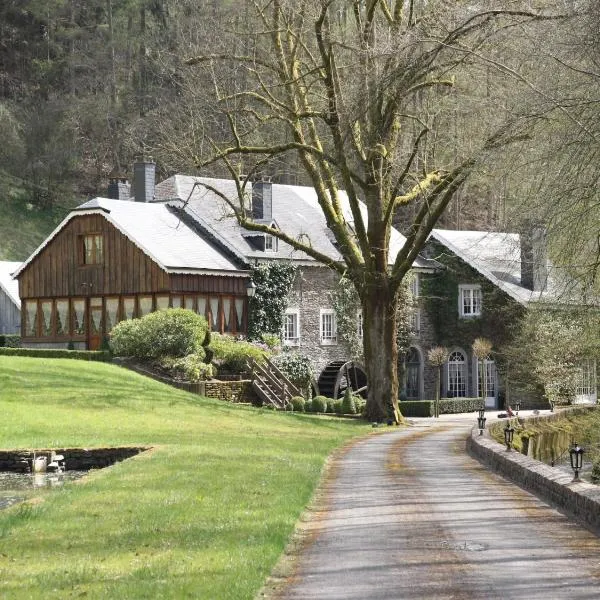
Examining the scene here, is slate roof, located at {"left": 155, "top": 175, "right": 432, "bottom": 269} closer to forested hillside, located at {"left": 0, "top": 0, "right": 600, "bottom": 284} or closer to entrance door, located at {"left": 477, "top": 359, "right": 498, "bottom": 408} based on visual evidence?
forested hillside, located at {"left": 0, "top": 0, "right": 600, "bottom": 284}

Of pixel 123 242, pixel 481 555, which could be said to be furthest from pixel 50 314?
pixel 481 555

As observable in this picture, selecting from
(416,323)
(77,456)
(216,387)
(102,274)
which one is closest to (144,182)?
(102,274)

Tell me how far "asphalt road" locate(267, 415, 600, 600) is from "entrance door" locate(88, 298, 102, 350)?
2808 cm

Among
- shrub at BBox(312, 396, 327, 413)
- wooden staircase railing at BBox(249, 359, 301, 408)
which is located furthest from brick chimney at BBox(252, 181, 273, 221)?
shrub at BBox(312, 396, 327, 413)

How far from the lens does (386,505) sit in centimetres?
1554

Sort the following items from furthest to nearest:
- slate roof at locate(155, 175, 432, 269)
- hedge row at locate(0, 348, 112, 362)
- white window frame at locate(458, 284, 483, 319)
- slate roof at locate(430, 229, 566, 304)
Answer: white window frame at locate(458, 284, 483, 319)
slate roof at locate(430, 229, 566, 304)
slate roof at locate(155, 175, 432, 269)
hedge row at locate(0, 348, 112, 362)

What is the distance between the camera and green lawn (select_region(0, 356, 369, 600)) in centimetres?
1031

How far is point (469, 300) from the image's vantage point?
52.8 meters

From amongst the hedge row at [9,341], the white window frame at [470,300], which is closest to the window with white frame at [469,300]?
the white window frame at [470,300]

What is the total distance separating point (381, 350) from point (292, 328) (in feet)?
47.6

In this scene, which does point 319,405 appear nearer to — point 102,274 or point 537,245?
point 102,274

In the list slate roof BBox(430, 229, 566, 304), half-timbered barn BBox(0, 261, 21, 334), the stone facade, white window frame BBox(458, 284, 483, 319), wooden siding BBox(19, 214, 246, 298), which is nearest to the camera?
wooden siding BBox(19, 214, 246, 298)

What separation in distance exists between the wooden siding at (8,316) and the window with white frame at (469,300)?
72.2 ft

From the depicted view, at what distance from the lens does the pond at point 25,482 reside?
19.0 m
